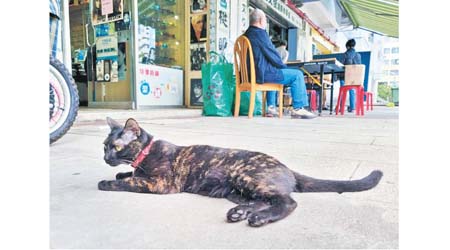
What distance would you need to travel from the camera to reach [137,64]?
148 inches

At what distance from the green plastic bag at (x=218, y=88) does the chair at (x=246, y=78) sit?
14cm

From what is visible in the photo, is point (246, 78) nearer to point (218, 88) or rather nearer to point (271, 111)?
point (218, 88)

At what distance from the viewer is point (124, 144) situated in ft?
2.39

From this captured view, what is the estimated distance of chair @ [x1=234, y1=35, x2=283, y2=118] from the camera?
312cm

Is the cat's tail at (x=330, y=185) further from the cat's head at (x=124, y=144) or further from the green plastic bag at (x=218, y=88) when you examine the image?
the green plastic bag at (x=218, y=88)

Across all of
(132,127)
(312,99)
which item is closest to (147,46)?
(312,99)

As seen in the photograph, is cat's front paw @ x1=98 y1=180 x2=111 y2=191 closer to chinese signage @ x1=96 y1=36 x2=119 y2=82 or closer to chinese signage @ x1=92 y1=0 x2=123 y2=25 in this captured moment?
chinese signage @ x1=92 y1=0 x2=123 y2=25

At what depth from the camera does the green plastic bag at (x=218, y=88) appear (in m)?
3.43

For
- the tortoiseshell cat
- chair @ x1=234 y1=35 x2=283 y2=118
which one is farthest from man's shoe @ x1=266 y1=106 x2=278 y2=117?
the tortoiseshell cat

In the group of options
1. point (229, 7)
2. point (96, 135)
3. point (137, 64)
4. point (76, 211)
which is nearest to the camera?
point (76, 211)

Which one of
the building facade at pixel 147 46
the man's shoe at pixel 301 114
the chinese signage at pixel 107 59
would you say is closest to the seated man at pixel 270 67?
the man's shoe at pixel 301 114
